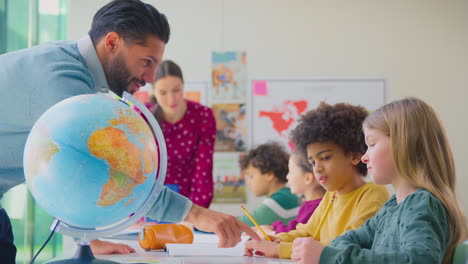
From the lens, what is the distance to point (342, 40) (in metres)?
4.14

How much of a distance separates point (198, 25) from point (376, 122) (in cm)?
295

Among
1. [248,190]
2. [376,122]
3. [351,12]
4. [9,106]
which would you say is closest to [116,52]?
[9,106]

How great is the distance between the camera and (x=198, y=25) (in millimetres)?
4109

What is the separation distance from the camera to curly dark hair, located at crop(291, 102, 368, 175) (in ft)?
6.03

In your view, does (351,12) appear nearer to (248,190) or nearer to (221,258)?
(248,190)

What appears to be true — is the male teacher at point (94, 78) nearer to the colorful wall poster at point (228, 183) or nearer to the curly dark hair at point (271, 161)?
the curly dark hair at point (271, 161)

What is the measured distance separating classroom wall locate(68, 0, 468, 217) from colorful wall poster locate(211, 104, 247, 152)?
27 centimetres

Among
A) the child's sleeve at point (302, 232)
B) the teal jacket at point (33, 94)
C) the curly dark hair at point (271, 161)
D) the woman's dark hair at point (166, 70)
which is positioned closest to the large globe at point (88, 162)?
the teal jacket at point (33, 94)

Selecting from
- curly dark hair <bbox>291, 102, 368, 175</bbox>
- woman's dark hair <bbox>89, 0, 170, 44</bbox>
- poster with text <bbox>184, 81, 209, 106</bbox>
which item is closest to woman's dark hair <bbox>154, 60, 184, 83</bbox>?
curly dark hair <bbox>291, 102, 368, 175</bbox>

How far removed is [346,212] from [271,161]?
1.51 m

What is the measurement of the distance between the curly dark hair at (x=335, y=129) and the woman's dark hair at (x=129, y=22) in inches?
25.1

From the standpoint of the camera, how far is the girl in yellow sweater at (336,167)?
1735mm

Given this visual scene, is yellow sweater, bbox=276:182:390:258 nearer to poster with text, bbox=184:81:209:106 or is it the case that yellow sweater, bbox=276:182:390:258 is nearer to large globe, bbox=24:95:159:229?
large globe, bbox=24:95:159:229

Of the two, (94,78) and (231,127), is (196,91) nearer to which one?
(231,127)
